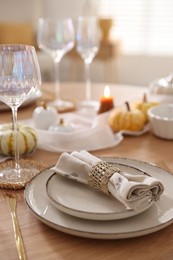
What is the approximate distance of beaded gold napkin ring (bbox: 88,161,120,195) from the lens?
2.15 ft

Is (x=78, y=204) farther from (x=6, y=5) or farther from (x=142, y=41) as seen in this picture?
(x=6, y=5)

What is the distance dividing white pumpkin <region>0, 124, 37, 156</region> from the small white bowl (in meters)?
0.32

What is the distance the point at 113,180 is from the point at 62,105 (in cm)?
78

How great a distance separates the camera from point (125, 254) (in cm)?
58

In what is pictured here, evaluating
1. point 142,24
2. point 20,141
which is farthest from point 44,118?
point 142,24

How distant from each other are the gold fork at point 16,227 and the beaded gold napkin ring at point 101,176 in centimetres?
13

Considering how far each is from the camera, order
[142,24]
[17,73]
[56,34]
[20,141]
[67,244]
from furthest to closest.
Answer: [142,24] → [56,34] → [20,141] → [17,73] → [67,244]

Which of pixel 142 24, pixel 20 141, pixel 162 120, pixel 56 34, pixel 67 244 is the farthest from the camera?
pixel 142 24

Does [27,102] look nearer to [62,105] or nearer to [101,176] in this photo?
[62,105]

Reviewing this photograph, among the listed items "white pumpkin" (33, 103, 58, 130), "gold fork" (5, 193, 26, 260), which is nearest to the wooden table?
"gold fork" (5, 193, 26, 260)

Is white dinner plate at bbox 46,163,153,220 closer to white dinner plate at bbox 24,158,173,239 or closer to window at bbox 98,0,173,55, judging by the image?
white dinner plate at bbox 24,158,173,239

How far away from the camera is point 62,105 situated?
1395 mm

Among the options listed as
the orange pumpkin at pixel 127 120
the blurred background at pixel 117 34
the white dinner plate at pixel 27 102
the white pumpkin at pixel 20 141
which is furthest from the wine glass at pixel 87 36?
the blurred background at pixel 117 34

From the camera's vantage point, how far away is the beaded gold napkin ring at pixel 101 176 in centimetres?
65
